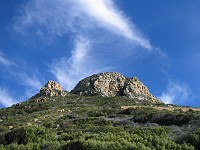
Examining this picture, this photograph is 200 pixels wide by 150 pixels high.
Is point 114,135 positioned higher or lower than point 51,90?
lower

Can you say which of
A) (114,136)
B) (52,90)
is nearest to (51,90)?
(52,90)

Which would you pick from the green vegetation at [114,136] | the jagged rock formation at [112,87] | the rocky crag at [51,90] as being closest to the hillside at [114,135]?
the green vegetation at [114,136]

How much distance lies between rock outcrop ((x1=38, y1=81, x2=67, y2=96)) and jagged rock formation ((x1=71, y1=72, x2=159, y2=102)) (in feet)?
12.2

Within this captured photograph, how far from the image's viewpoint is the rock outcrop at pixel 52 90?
104 metres

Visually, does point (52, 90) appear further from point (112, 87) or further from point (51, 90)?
point (112, 87)

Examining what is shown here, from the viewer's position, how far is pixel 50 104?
278ft

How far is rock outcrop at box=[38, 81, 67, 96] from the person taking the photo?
103750 mm

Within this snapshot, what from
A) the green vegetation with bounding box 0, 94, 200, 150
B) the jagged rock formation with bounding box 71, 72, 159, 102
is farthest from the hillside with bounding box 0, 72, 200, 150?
the jagged rock formation with bounding box 71, 72, 159, 102

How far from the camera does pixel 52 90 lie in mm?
105250

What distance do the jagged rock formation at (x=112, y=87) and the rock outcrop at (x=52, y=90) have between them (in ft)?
12.2

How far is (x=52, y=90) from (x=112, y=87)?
14811mm

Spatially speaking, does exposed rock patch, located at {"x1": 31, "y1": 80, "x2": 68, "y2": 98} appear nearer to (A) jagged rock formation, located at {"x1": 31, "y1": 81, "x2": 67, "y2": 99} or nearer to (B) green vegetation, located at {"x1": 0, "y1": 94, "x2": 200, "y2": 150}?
(A) jagged rock formation, located at {"x1": 31, "y1": 81, "x2": 67, "y2": 99}

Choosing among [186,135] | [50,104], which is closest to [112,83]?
[50,104]

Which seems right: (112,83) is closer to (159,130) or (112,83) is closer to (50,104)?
(50,104)
